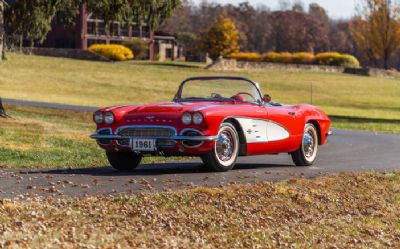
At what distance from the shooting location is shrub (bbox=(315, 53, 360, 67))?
9925cm

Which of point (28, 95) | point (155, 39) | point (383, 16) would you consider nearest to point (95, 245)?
point (28, 95)

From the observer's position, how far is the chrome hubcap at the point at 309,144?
1598 cm

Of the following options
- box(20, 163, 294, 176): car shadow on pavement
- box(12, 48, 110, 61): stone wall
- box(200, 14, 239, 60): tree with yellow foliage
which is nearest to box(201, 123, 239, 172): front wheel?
box(20, 163, 294, 176): car shadow on pavement

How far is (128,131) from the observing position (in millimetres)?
13672

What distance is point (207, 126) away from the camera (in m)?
13.3

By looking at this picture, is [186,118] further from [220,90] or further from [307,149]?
[307,149]

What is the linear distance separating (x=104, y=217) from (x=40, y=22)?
689 inches

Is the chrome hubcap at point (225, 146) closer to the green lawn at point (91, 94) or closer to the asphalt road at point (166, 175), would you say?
the asphalt road at point (166, 175)

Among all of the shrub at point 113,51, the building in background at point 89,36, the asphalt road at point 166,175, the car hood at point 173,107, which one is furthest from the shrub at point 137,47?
the car hood at point 173,107

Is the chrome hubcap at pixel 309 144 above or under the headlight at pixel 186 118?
under

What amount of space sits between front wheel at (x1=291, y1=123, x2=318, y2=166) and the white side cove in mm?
855

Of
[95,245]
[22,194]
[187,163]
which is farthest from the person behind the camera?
[187,163]

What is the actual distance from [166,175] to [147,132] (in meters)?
0.71

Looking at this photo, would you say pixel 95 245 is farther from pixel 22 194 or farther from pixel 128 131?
pixel 128 131
